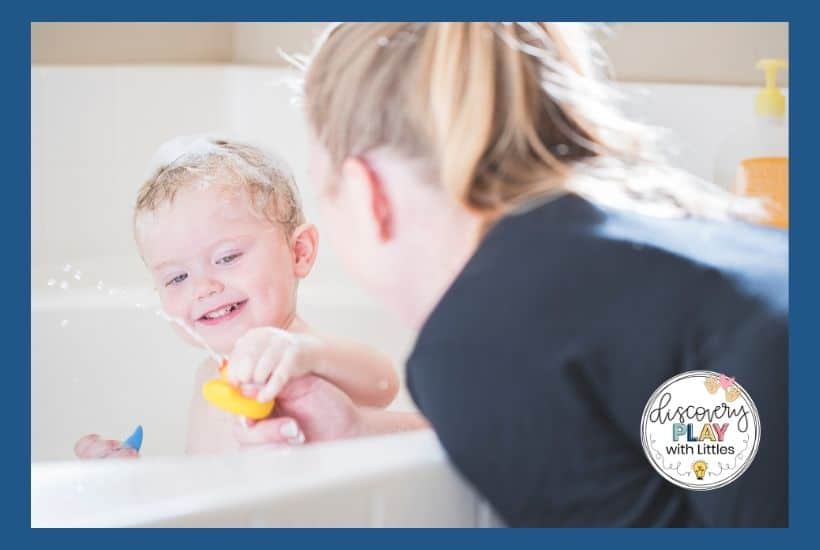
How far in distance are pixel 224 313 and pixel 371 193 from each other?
18 cm

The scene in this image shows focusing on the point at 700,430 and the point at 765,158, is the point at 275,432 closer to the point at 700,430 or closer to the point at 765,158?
the point at 700,430

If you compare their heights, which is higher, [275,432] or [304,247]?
[304,247]

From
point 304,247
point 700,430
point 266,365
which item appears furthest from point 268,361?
point 700,430

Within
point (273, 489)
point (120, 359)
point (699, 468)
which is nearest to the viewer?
point (273, 489)

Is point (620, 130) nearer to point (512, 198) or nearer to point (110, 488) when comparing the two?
point (512, 198)

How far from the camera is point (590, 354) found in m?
1.08

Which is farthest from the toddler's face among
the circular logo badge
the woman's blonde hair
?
the circular logo badge

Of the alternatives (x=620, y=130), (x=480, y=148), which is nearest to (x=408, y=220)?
(x=480, y=148)

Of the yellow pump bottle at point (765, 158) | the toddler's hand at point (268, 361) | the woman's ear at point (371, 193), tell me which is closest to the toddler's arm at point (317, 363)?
the toddler's hand at point (268, 361)

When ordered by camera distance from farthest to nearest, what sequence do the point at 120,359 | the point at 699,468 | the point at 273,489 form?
the point at 120,359 < the point at 699,468 < the point at 273,489

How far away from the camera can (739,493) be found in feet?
3.74

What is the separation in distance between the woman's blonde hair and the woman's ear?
11mm

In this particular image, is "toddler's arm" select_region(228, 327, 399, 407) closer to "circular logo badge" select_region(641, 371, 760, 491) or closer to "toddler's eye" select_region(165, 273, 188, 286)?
"toddler's eye" select_region(165, 273, 188, 286)

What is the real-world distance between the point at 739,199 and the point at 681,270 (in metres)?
0.14
